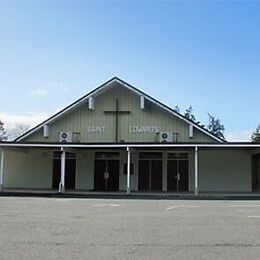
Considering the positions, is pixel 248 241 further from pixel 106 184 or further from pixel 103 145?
pixel 106 184

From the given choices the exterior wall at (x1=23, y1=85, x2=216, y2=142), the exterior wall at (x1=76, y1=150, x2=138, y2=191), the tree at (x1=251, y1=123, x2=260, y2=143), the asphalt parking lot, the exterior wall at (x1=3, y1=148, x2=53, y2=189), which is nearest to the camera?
the asphalt parking lot

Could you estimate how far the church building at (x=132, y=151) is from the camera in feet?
105

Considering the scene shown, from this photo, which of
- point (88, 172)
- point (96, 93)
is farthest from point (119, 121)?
point (88, 172)

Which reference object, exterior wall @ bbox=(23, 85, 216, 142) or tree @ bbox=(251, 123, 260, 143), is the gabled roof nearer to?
exterior wall @ bbox=(23, 85, 216, 142)

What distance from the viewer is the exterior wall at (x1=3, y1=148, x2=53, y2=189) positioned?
33.6m

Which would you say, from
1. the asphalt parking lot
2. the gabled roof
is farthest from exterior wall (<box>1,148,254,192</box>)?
the asphalt parking lot

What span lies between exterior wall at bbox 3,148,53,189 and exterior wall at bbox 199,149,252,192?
973 cm

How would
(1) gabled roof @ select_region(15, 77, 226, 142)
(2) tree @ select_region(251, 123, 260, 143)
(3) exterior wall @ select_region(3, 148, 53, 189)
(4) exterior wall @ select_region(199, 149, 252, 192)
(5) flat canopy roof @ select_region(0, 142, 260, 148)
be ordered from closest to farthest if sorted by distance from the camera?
(5) flat canopy roof @ select_region(0, 142, 260, 148) → (1) gabled roof @ select_region(15, 77, 226, 142) → (4) exterior wall @ select_region(199, 149, 252, 192) → (3) exterior wall @ select_region(3, 148, 53, 189) → (2) tree @ select_region(251, 123, 260, 143)

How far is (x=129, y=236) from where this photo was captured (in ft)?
34.6

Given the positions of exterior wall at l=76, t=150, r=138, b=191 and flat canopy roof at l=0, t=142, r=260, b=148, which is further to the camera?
exterior wall at l=76, t=150, r=138, b=191

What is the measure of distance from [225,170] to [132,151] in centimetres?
586

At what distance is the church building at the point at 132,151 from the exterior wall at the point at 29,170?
272 millimetres

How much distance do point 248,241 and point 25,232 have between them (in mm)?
4576

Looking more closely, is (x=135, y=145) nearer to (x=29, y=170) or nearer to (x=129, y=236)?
(x=29, y=170)
